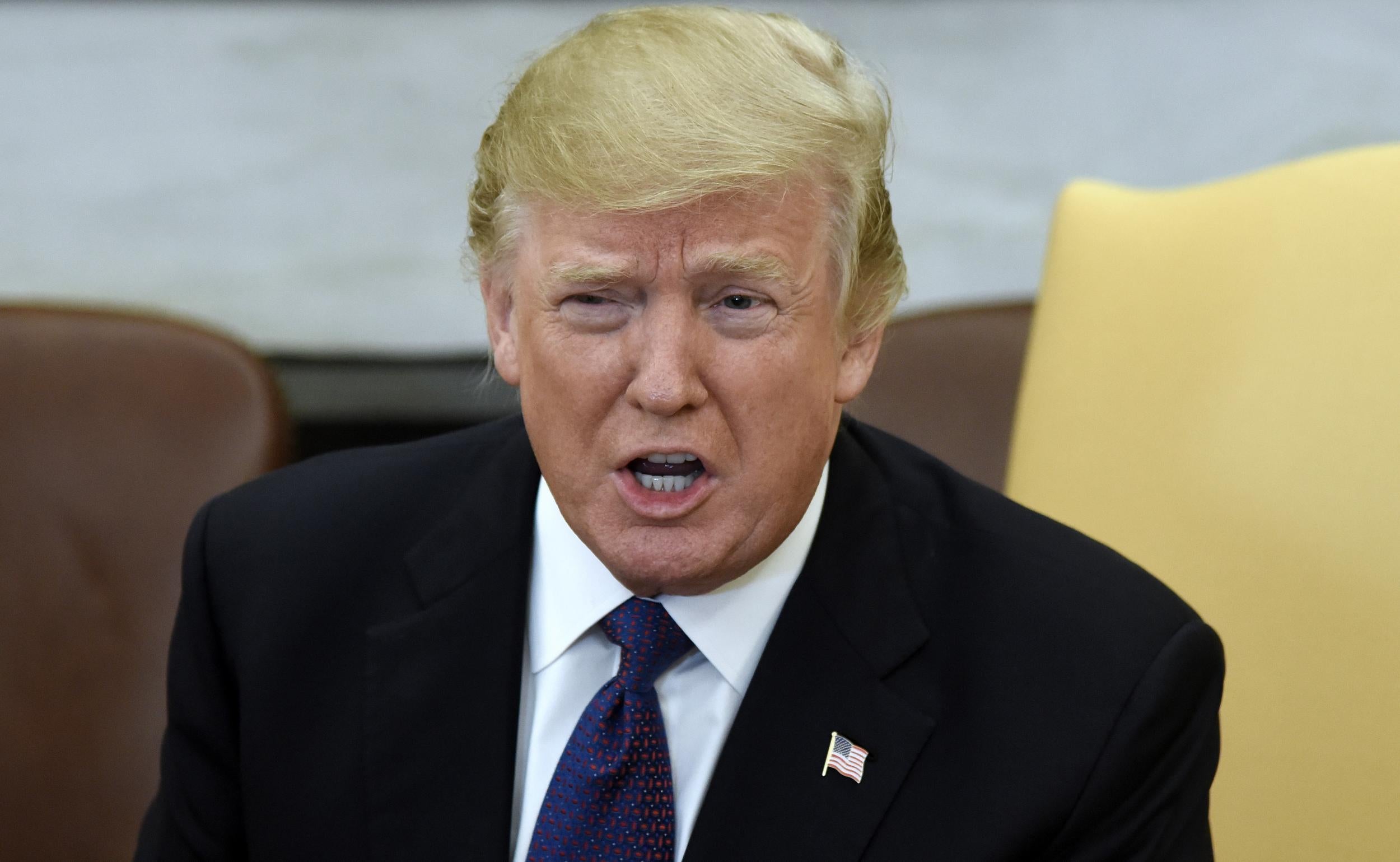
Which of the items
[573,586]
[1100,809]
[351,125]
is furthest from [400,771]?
[351,125]

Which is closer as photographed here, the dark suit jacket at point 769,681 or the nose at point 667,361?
the nose at point 667,361

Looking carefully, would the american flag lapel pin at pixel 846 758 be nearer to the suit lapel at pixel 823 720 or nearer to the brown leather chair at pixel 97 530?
the suit lapel at pixel 823 720

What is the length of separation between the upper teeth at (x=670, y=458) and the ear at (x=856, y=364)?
18 cm

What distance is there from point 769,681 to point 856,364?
1.03 ft

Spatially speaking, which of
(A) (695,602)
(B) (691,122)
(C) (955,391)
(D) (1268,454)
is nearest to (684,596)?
(A) (695,602)

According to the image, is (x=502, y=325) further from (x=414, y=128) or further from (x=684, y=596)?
(x=414, y=128)

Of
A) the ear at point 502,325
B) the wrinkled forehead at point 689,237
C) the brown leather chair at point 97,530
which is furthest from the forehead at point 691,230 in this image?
the brown leather chair at point 97,530

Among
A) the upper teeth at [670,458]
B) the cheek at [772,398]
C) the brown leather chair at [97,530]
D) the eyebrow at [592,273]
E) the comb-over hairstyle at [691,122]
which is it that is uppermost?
the comb-over hairstyle at [691,122]

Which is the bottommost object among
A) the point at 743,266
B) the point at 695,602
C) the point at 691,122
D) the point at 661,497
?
the point at 695,602

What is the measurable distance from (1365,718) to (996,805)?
46 centimetres

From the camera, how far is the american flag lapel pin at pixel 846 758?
1.46 m

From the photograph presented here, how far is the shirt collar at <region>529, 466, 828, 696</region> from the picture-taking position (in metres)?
1.51

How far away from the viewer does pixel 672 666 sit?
4.95 ft

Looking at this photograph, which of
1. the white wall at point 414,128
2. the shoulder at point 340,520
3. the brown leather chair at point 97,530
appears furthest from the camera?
the white wall at point 414,128
